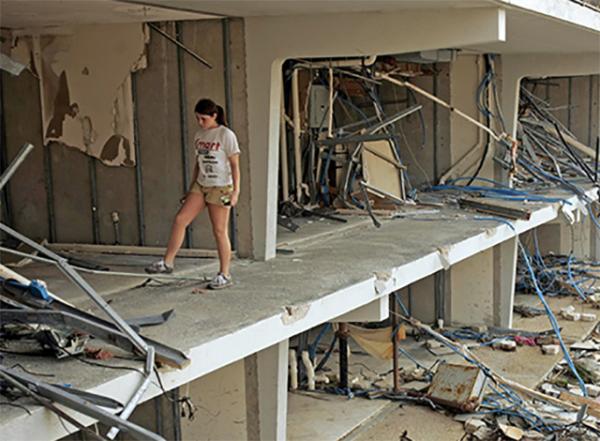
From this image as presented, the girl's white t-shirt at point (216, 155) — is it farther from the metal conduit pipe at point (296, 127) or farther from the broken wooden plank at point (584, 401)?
the broken wooden plank at point (584, 401)

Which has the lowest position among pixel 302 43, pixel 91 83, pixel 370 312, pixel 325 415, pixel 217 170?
pixel 325 415

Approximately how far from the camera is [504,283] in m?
Answer: 11.0

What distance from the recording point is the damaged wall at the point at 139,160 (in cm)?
647

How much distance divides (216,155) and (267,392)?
1908mm

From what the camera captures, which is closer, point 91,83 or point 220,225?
point 220,225

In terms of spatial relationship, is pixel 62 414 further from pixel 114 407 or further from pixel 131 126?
pixel 131 126

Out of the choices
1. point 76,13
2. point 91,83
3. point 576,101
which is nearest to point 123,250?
point 91,83

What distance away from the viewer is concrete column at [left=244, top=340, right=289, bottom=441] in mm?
6152

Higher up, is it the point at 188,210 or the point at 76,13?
the point at 76,13

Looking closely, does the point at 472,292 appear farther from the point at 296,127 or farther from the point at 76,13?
the point at 76,13

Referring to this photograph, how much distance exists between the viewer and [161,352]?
4.10 meters

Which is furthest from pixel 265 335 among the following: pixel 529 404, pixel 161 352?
pixel 529 404

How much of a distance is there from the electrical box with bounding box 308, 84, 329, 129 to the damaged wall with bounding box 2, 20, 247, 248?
9.15 ft

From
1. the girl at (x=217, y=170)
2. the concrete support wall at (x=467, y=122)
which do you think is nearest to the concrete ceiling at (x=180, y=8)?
the girl at (x=217, y=170)
